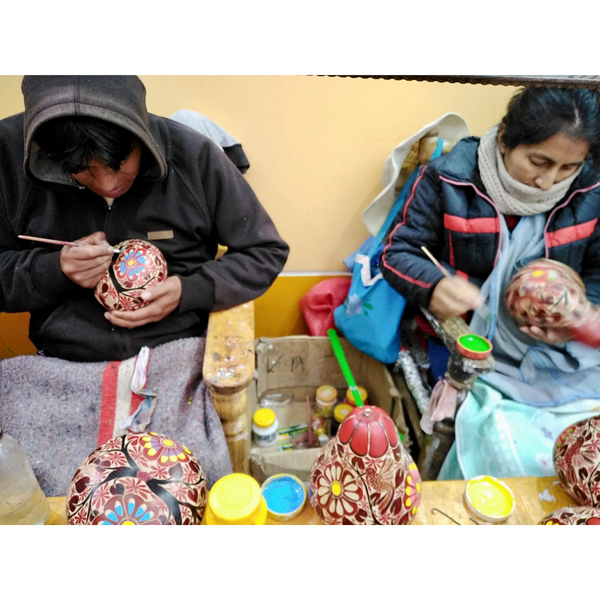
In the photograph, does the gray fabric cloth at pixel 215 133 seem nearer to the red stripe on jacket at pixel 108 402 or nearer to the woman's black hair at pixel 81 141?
the woman's black hair at pixel 81 141

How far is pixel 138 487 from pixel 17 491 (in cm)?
19

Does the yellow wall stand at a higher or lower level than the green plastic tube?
higher

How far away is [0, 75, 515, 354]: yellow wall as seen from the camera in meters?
0.98

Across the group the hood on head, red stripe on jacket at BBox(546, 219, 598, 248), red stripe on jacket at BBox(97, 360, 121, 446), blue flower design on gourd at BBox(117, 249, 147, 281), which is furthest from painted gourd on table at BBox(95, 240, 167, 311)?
red stripe on jacket at BBox(546, 219, 598, 248)

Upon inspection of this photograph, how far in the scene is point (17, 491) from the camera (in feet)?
1.86

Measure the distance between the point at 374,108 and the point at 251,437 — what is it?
111 centimetres

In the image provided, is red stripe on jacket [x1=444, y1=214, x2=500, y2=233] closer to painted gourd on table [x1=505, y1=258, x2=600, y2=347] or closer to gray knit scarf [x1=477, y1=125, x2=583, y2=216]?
gray knit scarf [x1=477, y1=125, x2=583, y2=216]

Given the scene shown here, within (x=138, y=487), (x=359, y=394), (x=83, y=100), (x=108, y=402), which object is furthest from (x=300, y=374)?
(x=83, y=100)

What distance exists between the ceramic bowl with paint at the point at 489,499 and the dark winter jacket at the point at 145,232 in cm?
61

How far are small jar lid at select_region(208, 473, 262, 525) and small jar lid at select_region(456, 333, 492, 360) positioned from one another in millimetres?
501

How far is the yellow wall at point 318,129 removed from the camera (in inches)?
38.7

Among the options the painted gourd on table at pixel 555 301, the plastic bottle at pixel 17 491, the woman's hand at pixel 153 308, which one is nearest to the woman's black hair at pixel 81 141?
the woman's hand at pixel 153 308
